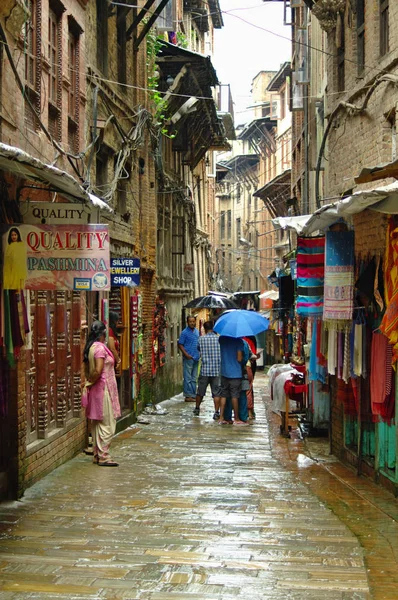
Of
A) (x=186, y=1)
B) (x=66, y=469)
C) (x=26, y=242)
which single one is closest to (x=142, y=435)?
(x=66, y=469)

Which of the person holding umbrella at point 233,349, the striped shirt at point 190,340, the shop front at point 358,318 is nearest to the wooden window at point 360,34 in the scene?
the shop front at point 358,318

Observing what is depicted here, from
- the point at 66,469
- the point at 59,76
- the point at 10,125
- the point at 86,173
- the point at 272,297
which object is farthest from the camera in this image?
the point at 272,297

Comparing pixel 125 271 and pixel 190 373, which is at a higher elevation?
pixel 125 271

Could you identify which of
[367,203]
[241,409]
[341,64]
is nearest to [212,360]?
[241,409]

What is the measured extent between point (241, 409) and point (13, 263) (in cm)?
903

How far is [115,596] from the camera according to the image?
5.49m

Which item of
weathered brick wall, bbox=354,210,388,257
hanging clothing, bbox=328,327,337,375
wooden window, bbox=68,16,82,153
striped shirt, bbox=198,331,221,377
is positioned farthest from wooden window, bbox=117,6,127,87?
hanging clothing, bbox=328,327,337,375

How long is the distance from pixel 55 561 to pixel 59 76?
278 inches

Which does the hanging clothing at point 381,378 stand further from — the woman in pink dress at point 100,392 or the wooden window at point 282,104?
the wooden window at point 282,104

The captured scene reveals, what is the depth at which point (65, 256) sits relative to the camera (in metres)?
8.14

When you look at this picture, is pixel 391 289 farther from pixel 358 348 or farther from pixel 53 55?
pixel 53 55

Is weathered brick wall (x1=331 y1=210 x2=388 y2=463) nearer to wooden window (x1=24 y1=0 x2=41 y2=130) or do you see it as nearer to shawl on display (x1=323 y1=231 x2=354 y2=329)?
shawl on display (x1=323 y1=231 x2=354 y2=329)

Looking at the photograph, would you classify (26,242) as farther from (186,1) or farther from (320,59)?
(186,1)

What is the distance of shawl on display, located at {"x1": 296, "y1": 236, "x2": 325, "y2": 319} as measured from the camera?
11.9 m
